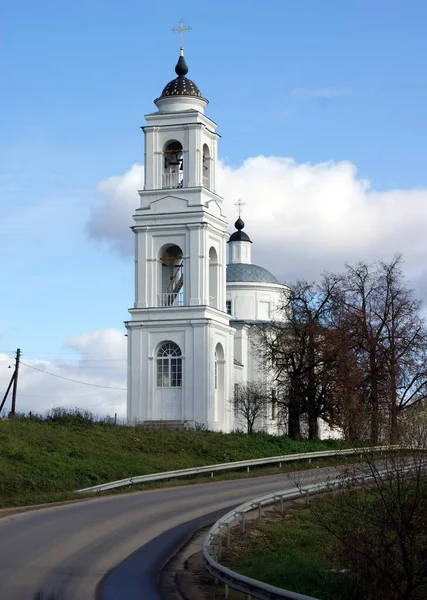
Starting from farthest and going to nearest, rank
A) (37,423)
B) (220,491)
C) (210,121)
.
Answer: (210,121) → (37,423) → (220,491)

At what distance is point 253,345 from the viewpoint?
7188 cm

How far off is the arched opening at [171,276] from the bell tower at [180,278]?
51 mm

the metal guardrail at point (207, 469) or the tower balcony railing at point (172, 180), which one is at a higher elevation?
the tower balcony railing at point (172, 180)

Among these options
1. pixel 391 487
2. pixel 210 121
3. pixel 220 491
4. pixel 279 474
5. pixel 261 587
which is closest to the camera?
pixel 261 587

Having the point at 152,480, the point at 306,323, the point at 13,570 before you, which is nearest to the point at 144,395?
the point at 306,323

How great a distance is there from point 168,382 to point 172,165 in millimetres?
11454

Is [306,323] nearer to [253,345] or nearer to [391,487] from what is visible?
[253,345]

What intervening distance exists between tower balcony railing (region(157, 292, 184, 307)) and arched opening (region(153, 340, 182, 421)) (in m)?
1.97

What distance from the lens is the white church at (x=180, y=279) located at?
193 ft

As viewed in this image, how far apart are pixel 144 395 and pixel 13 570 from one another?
134 ft

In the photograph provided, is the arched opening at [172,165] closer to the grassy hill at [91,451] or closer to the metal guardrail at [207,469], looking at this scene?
the grassy hill at [91,451]

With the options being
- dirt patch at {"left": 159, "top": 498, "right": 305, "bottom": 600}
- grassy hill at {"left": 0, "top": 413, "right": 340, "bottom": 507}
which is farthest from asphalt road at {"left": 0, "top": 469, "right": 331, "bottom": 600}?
grassy hill at {"left": 0, "top": 413, "right": 340, "bottom": 507}

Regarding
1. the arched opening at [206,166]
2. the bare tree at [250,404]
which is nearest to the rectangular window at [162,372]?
the bare tree at [250,404]

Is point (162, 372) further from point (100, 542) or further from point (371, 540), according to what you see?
point (371, 540)
